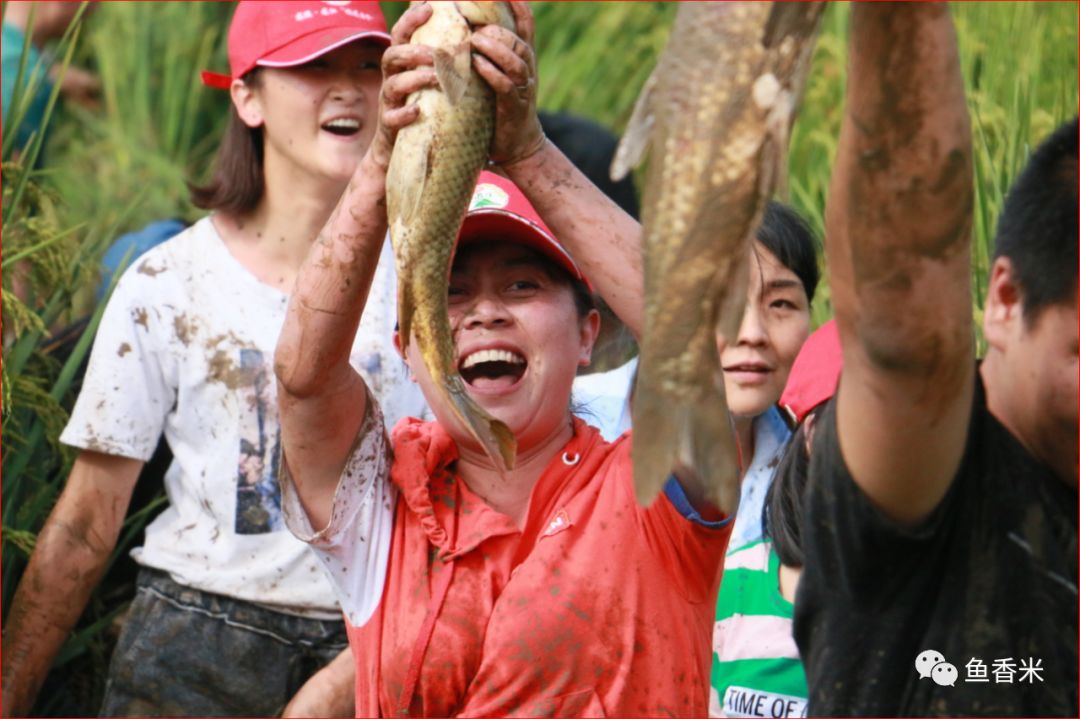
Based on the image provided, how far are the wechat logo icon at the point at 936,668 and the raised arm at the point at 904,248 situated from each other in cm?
18

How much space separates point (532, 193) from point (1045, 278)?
2.91 feet

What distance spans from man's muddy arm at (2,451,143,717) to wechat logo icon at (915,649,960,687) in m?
2.45

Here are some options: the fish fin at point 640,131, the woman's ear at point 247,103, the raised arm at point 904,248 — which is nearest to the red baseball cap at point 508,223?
the fish fin at point 640,131

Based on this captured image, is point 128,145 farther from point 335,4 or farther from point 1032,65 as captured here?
point 1032,65

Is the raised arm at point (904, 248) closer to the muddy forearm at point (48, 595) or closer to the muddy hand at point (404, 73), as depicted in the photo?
the muddy hand at point (404, 73)

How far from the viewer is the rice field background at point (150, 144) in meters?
4.10

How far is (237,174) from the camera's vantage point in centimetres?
423

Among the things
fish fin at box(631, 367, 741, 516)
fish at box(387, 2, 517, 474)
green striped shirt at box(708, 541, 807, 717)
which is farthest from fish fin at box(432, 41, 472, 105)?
green striped shirt at box(708, 541, 807, 717)

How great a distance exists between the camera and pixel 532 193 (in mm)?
2549

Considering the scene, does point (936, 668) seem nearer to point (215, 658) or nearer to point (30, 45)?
point (215, 658)

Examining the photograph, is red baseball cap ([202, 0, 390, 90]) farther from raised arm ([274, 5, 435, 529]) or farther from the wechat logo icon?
the wechat logo icon

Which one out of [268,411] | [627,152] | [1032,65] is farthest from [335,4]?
[627,152]

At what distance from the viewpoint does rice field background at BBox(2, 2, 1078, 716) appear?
161 inches

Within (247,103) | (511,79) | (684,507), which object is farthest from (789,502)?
(247,103)
